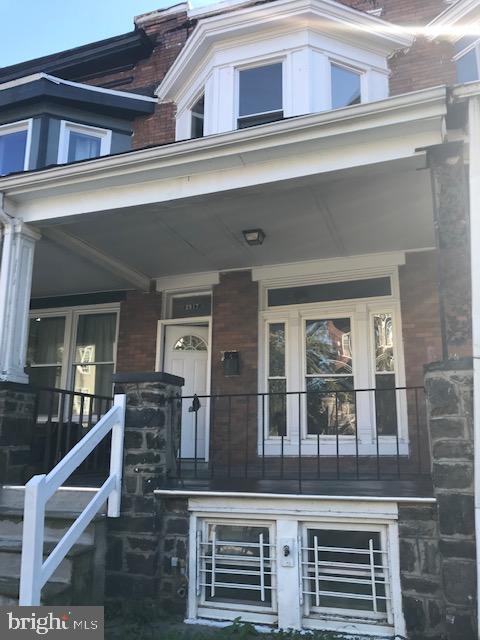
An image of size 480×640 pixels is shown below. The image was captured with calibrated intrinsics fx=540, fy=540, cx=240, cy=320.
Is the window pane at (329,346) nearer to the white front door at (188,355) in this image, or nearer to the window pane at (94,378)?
the white front door at (188,355)

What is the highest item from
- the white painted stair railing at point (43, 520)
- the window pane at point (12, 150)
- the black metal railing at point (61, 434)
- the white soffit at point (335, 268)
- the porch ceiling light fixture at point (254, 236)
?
the window pane at point (12, 150)

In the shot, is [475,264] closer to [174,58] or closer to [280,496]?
[280,496]

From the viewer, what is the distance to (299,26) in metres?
6.96

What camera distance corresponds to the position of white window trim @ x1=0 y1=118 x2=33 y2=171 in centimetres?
794

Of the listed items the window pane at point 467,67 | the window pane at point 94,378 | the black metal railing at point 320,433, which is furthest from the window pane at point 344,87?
the window pane at point 94,378

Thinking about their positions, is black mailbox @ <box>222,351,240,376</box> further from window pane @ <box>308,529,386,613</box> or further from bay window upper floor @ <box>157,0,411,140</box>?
window pane @ <box>308,529,386,613</box>

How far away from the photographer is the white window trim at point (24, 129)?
7.94 m

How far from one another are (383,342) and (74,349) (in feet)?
15.1

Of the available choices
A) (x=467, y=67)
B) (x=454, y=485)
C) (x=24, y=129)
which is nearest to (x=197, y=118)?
(x=24, y=129)

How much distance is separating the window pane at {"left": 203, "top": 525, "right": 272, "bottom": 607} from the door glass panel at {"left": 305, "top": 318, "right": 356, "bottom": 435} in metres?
2.52

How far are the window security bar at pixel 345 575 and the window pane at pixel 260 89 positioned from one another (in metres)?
5.26

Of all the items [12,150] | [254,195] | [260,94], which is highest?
[260,94]

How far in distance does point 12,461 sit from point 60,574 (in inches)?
56.3

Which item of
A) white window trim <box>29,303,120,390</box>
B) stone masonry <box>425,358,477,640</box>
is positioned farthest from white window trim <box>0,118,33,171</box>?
stone masonry <box>425,358,477,640</box>
